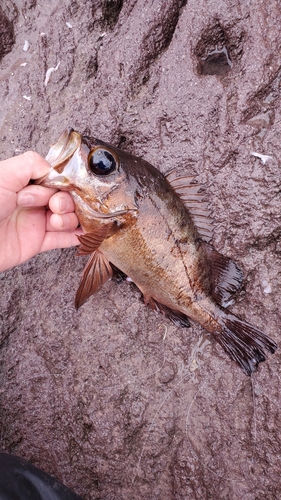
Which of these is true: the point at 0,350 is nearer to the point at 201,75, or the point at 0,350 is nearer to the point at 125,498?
the point at 125,498

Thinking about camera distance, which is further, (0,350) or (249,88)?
(0,350)

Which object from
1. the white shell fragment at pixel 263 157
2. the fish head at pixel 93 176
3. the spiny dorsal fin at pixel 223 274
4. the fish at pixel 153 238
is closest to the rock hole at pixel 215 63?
the white shell fragment at pixel 263 157

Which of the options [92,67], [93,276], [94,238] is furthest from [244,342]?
[92,67]

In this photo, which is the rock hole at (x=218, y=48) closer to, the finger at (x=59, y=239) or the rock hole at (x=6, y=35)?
the finger at (x=59, y=239)

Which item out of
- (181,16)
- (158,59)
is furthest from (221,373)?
(181,16)

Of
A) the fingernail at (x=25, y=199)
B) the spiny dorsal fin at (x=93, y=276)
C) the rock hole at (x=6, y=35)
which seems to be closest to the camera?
the fingernail at (x=25, y=199)

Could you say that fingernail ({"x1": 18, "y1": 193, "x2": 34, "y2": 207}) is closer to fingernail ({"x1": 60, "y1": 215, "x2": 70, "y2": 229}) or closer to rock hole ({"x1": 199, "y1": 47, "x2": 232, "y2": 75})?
fingernail ({"x1": 60, "y1": 215, "x2": 70, "y2": 229})
